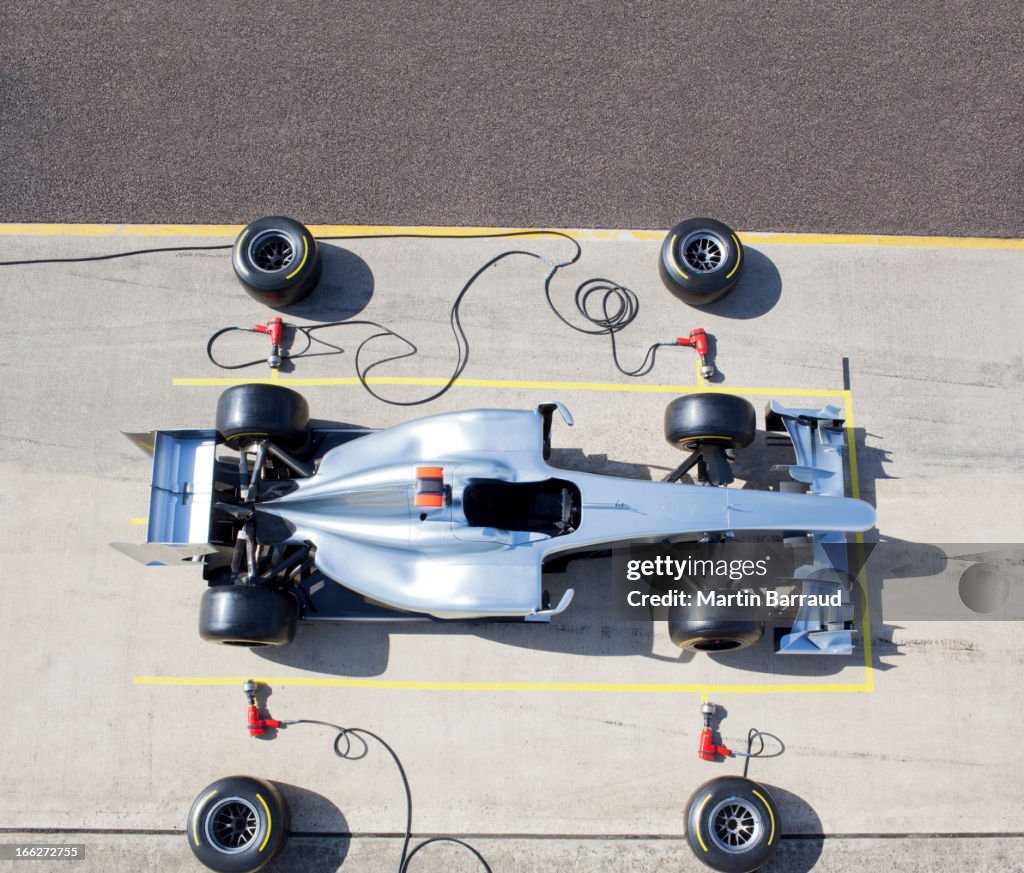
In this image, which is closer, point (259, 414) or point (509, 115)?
point (259, 414)

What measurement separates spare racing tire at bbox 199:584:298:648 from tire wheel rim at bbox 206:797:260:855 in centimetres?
133

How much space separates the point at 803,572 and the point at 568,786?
271 cm

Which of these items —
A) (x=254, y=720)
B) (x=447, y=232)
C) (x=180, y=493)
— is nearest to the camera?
(x=180, y=493)

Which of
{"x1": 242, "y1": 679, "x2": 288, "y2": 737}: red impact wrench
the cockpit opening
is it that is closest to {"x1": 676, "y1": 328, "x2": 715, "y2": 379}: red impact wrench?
the cockpit opening

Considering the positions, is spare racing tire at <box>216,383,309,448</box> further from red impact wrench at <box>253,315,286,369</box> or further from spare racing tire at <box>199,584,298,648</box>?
spare racing tire at <box>199,584,298,648</box>

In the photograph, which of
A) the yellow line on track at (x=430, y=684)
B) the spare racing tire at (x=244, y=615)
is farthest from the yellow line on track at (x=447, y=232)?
the yellow line on track at (x=430, y=684)

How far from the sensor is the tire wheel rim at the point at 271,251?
7148 millimetres

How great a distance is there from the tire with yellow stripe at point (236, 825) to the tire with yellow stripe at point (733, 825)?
3.38 meters

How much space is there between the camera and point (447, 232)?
7.64 m

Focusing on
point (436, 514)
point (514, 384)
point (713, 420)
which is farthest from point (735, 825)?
point (514, 384)

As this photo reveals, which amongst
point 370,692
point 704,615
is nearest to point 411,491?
point 370,692

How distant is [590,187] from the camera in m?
7.77

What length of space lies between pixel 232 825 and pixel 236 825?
0.10 ft

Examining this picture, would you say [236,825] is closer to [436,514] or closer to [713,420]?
[436,514]
